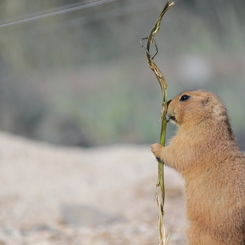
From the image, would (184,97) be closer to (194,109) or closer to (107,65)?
(194,109)

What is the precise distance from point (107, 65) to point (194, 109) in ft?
8.01

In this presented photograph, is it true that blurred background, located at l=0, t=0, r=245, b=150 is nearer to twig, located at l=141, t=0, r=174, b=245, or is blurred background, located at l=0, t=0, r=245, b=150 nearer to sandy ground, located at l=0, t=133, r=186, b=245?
sandy ground, located at l=0, t=133, r=186, b=245

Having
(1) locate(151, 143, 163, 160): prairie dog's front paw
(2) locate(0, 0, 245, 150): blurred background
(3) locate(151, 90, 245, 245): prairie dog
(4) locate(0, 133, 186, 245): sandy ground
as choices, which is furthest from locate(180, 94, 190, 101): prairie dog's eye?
(2) locate(0, 0, 245, 150): blurred background

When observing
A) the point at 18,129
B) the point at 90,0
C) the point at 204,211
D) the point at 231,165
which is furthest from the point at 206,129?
the point at 18,129

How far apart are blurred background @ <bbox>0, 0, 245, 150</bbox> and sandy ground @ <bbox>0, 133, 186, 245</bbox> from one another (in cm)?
14

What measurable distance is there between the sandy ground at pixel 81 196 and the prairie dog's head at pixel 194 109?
98 cm

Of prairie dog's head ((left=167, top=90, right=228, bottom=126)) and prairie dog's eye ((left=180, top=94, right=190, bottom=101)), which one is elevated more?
prairie dog's eye ((left=180, top=94, right=190, bottom=101))

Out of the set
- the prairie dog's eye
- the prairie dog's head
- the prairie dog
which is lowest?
the prairie dog

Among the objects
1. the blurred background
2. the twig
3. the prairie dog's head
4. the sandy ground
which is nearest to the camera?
the twig

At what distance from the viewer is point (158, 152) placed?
161cm

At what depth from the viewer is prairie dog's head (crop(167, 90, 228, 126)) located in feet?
5.39

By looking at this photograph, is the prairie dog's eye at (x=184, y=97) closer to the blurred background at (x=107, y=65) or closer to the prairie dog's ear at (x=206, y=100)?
the prairie dog's ear at (x=206, y=100)

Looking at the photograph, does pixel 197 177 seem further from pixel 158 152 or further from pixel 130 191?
pixel 130 191

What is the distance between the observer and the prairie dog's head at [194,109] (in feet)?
5.39
